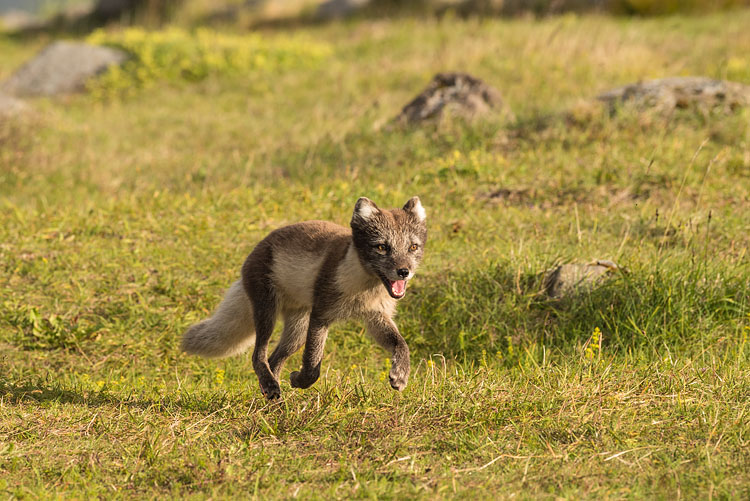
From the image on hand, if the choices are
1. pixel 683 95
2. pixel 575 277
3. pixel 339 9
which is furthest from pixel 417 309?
pixel 339 9

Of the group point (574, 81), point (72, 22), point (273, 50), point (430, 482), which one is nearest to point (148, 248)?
point (430, 482)

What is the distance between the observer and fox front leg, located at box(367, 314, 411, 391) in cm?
455

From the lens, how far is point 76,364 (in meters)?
6.01

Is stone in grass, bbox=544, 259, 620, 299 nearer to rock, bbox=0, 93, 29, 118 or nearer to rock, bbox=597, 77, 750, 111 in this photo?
rock, bbox=597, 77, 750, 111

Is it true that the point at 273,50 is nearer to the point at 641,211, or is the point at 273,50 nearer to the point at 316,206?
the point at 316,206

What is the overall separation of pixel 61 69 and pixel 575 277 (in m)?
13.6

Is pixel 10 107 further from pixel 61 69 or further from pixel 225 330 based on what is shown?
pixel 225 330

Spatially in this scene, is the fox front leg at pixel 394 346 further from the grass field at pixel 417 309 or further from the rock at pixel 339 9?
the rock at pixel 339 9

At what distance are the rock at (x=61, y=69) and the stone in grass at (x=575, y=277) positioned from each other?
42.1 ft

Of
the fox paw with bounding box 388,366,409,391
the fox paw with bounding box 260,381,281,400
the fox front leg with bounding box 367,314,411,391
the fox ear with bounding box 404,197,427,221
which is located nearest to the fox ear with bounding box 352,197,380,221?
the fox ear with bounding box 404,197,427,221

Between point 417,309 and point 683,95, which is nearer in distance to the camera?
point 417,309

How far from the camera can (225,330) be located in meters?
5.27

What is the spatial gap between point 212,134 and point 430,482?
9528 millimetres

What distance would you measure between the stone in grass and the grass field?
0.11m
